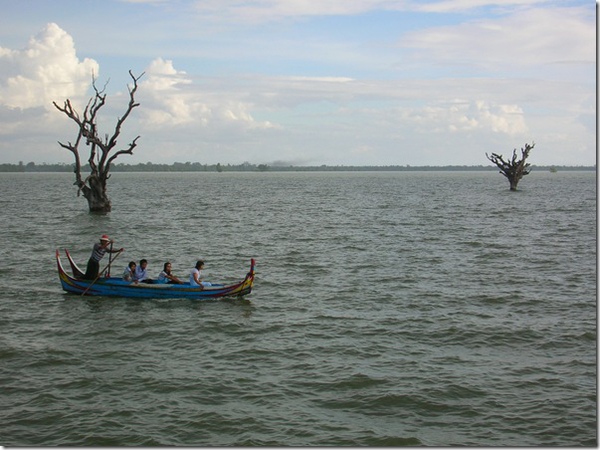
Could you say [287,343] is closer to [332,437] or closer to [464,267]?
[332,437]

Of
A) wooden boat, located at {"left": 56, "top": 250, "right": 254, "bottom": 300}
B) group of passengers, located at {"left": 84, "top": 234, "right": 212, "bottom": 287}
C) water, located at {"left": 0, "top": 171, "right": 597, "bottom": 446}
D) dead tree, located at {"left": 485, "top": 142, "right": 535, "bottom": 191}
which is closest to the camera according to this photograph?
water, located at {"left": 0, "top": 171, "right": 597, "bottom": 446}

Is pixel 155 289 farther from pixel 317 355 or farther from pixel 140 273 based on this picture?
pixel 317 355

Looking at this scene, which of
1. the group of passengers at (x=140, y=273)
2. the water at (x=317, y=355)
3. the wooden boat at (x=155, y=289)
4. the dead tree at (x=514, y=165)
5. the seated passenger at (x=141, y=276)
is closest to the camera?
the water at (x=317, y=355)

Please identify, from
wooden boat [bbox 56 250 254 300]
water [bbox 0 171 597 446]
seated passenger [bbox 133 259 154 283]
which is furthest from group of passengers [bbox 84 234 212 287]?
water [bbox 0 171 597 446]

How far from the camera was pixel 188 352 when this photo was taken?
15438 millimetres

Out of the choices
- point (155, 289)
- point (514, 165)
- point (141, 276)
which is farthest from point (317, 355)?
point (514, 165)

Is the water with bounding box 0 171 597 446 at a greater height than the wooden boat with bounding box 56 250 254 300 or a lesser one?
lesser

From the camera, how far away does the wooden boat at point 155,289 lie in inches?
808

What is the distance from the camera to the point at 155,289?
67.5 feet

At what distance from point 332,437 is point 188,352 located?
18.1 feet

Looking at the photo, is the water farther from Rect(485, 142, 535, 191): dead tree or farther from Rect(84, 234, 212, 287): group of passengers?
Rect(485, 142, 535, 191): dead tree

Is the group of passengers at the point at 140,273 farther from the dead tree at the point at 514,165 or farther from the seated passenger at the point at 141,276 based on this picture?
the dead tree at the point at 514,165

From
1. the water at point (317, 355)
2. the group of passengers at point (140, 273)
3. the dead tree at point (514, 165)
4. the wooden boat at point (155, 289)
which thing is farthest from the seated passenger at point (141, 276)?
the dead tree at point (514, 165)

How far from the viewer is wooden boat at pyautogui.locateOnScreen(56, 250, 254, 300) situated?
20516 millimetres
